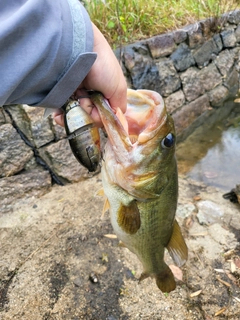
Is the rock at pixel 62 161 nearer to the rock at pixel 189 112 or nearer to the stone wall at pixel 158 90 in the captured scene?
the stone wall at pixel 158 90

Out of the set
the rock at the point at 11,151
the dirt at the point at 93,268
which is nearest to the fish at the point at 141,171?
the dirt at the point at 93,268

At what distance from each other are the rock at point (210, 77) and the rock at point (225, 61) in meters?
0.19

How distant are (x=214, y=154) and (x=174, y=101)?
1.19m

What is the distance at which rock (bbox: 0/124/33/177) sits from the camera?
12.1 ft

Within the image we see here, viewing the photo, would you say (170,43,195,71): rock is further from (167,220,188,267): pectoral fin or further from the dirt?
(167,220,188,267): pectoral fin

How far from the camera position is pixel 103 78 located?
58.4 inches

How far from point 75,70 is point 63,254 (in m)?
2.35

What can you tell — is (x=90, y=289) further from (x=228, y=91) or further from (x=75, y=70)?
(x=228, y=91)

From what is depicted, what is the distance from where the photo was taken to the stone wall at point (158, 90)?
150 inches

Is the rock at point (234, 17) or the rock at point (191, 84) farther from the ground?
the rock at point (234, 17)

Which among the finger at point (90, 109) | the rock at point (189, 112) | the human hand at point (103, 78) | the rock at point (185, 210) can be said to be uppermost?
the human hand at point (103, 78)

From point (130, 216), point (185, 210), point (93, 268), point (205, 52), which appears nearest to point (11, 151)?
point (93, 268)

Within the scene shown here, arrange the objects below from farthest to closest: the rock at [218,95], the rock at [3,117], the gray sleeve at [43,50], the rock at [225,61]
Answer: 1. the rock at [225,61]
2. the rock at [218,95]
3. the rock at [3,117]
4. the gray sleeve at [43,50]

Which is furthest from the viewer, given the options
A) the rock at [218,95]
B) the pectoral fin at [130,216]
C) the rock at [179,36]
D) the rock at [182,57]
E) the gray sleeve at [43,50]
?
the rock at [218,95]
